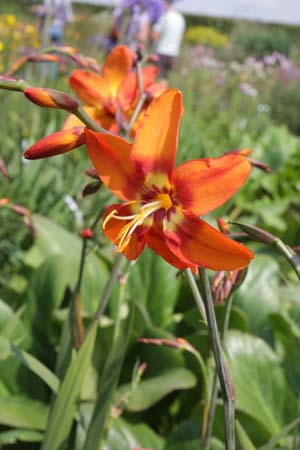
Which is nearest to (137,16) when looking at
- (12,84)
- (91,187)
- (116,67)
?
(116,67)

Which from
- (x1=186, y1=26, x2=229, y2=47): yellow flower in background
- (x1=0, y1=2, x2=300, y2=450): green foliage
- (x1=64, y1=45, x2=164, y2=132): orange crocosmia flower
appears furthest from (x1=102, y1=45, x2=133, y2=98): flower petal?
(x1=186, y1=26, x2=229, y2=47): yellow flower in background

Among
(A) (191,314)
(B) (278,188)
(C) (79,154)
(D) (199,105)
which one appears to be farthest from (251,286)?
(D) (199,105)

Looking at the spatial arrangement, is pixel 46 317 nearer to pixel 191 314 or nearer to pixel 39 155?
pixel 191 314

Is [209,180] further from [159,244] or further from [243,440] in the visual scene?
[243,440]

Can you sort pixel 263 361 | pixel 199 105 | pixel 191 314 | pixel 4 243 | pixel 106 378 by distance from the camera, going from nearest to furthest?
pixel 106 378 → pixel 263 361 → pixel 191 314 → pixel 4 243 → pixel 199 105

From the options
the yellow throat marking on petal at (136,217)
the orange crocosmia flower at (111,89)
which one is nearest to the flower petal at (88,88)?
the orange crocosmia flower at (111,89)

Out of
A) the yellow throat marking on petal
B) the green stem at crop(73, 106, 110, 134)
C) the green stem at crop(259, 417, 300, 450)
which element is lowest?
the green stem at crop(259, 417, 300, 450)

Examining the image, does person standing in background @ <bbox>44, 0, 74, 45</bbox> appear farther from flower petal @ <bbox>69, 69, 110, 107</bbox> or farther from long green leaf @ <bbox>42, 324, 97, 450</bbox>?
long green leaf @ <bbox>42, 324, 97, 450</bbox>

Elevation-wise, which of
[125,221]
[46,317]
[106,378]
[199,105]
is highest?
[125,221]
